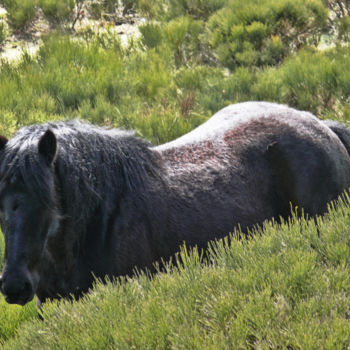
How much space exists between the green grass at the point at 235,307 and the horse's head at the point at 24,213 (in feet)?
0.64

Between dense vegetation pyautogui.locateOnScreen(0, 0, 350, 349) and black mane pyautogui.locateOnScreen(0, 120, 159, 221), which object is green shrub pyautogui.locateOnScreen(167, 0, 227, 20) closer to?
dense vegetation pyautogui.locateOnScreen(0, 0, 350, 349)

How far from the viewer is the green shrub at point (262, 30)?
8.39 m

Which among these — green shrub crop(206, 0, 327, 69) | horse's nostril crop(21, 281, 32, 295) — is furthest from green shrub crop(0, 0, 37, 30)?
horse's nostril crop(21, 281, 32, 295)

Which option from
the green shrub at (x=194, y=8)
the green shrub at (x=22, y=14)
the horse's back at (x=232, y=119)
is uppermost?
the green shrub at (x=22, y=14)

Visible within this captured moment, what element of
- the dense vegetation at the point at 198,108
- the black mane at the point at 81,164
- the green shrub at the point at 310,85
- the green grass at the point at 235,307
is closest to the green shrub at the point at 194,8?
the dense vegetation at the point at 198,108

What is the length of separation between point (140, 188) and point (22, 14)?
8.12 m

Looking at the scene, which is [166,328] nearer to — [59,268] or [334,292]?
[334,292]

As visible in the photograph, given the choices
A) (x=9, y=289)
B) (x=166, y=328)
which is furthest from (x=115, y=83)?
(x=166, y=328)

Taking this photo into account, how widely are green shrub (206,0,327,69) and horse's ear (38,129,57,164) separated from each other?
5811 mm

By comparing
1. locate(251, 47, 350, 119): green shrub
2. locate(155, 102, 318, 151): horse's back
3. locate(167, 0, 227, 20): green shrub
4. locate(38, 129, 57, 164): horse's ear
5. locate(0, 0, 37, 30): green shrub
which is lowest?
locate(251, 47, 350, 119): green shrub

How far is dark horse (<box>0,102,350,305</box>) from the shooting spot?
8.78ft

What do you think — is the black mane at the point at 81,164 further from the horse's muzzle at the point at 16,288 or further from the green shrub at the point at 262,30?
the green shrub at the point at 262,30

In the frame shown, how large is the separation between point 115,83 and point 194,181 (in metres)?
3.92

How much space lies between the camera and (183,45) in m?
9.10
